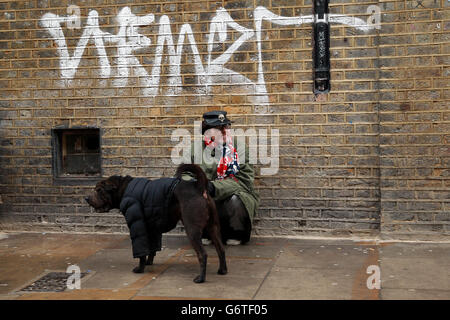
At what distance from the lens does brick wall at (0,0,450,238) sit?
6684 millimetres

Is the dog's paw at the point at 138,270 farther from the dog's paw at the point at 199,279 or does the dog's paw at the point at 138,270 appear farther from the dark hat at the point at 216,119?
the dark hat at the point at 216,119

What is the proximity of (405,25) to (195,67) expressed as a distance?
2.68 m

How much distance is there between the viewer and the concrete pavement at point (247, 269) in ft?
15.9

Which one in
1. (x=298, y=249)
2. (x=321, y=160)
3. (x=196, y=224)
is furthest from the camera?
(x=321, y=160)

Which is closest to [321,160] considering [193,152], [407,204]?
[407,204]

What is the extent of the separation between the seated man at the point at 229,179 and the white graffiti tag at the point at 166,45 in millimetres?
856

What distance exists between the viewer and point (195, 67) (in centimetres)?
732

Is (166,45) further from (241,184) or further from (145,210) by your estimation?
(145,210)

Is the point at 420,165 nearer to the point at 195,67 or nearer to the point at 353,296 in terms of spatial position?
the point at 353,296

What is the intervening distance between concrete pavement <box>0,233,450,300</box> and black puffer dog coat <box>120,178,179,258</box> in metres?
0.38

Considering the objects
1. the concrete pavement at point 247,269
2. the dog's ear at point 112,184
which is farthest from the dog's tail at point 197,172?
the concrete pavement at point 247,269

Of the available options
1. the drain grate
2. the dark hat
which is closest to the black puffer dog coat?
the drain grate

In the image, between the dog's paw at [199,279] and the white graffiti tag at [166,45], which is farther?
the white graffiti tag at [166,45]

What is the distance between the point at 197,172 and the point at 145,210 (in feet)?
2.23
